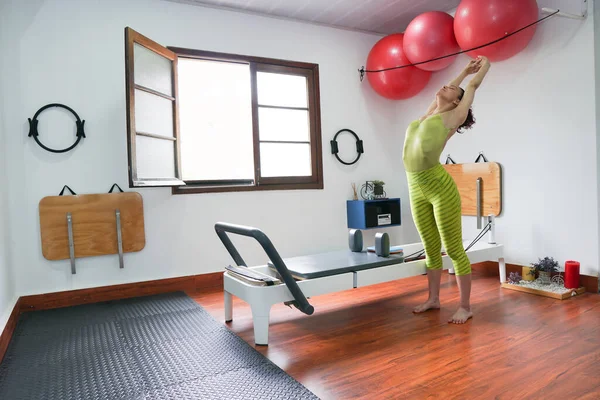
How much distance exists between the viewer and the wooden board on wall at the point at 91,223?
3.06 metres

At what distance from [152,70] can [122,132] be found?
589mm

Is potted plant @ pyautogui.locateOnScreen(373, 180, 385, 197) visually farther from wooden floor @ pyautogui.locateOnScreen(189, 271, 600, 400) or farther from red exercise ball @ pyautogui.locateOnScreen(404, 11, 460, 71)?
wooden floor @ pyautogui.locateOnScreen(189, 271, 600, 400)

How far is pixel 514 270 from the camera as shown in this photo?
3.55 metres

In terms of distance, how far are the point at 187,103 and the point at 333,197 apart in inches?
65.9

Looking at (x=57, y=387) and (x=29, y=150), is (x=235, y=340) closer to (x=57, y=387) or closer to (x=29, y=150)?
(x=57, y=387)

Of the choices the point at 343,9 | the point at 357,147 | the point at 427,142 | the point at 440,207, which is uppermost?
the point at 343,9

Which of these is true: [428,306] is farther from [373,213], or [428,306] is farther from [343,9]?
[343,9]

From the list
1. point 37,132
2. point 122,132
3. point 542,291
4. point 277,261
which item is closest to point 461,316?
point 542,291

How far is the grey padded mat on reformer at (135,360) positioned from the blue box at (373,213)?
1.90 metres

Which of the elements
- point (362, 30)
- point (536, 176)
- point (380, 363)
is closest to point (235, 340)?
point (380, 363)

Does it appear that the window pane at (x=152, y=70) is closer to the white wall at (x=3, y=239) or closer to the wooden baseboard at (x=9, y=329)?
the white wall at (x=3, y=239)

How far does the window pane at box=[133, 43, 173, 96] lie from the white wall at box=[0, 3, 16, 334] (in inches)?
38.8

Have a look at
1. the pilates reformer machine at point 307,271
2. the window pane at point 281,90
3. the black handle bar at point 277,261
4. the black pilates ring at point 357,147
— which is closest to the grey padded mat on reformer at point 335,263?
the pilates reformer machine at point 307,271

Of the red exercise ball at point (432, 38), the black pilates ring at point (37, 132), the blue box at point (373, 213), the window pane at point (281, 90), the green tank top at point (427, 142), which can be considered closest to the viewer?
the green tank top at point (427, 142)
